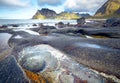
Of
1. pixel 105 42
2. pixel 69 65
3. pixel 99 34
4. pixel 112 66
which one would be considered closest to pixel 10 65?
pixel 69 65

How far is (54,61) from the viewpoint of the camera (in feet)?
11.7

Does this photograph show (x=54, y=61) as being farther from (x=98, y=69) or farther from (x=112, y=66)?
(x=112, y=66)

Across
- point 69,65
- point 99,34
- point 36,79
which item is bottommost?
point 99,34

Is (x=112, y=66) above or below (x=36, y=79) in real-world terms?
above

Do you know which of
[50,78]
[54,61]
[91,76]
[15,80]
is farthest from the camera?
[54,61]

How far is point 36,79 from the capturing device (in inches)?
132

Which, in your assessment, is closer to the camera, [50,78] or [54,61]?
[50,78]

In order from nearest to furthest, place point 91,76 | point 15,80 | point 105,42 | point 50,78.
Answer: point 15,80 < point 91,76 < point 50,78 < point 105,42

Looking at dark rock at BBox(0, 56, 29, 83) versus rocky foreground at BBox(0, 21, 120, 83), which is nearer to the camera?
dark rock at BBox(0, 56, 29, 83)

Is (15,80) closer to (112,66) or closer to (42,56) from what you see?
(42,56)

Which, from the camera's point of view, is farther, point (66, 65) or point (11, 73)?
point (66, 65)

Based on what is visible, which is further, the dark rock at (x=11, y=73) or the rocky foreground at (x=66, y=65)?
the rocky foreground at (x=66, y=65)

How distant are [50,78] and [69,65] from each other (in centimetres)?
45

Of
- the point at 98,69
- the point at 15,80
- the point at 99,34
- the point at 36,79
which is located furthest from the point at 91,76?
the point at 99,34
